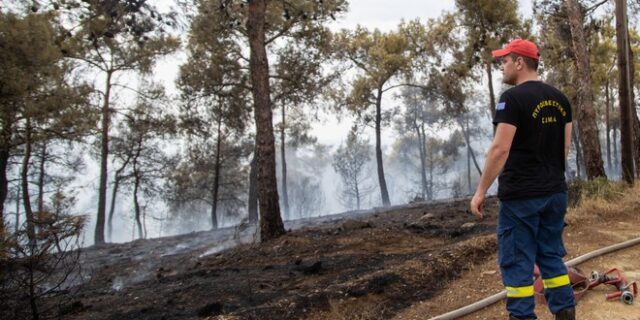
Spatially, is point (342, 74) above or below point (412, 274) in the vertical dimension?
above

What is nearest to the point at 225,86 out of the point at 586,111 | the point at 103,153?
the point at 103,153

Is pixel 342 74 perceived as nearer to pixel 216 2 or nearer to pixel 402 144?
pixel 216 2

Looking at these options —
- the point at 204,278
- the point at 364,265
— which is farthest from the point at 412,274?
the point at 204,278

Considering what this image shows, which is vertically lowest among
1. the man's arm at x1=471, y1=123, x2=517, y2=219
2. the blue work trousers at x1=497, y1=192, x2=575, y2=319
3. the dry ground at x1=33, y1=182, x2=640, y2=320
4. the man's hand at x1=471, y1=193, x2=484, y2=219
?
the dry ground at x1=33, y1=182, x2=640, y2=320

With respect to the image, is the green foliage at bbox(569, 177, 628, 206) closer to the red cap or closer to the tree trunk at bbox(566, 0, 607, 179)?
the tree trunk at bbox(566, 0, 607, 179)

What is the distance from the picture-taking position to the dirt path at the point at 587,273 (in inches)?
138

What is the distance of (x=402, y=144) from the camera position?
192ft

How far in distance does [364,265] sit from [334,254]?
0.96 metres

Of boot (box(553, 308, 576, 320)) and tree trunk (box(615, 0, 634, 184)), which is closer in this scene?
boot (box(553, 308, 576, 320))

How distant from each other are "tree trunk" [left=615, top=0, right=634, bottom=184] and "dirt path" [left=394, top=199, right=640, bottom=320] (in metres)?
3.29

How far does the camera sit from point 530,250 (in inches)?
110

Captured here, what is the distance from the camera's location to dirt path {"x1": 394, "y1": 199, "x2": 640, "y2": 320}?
349cm

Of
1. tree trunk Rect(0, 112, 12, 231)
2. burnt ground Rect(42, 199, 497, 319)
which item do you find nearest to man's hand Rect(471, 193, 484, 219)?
burnt ground Rect(42, 199, 497, 319)

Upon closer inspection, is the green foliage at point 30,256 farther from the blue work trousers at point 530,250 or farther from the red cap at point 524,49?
Answer: the red cap at point 524,49
